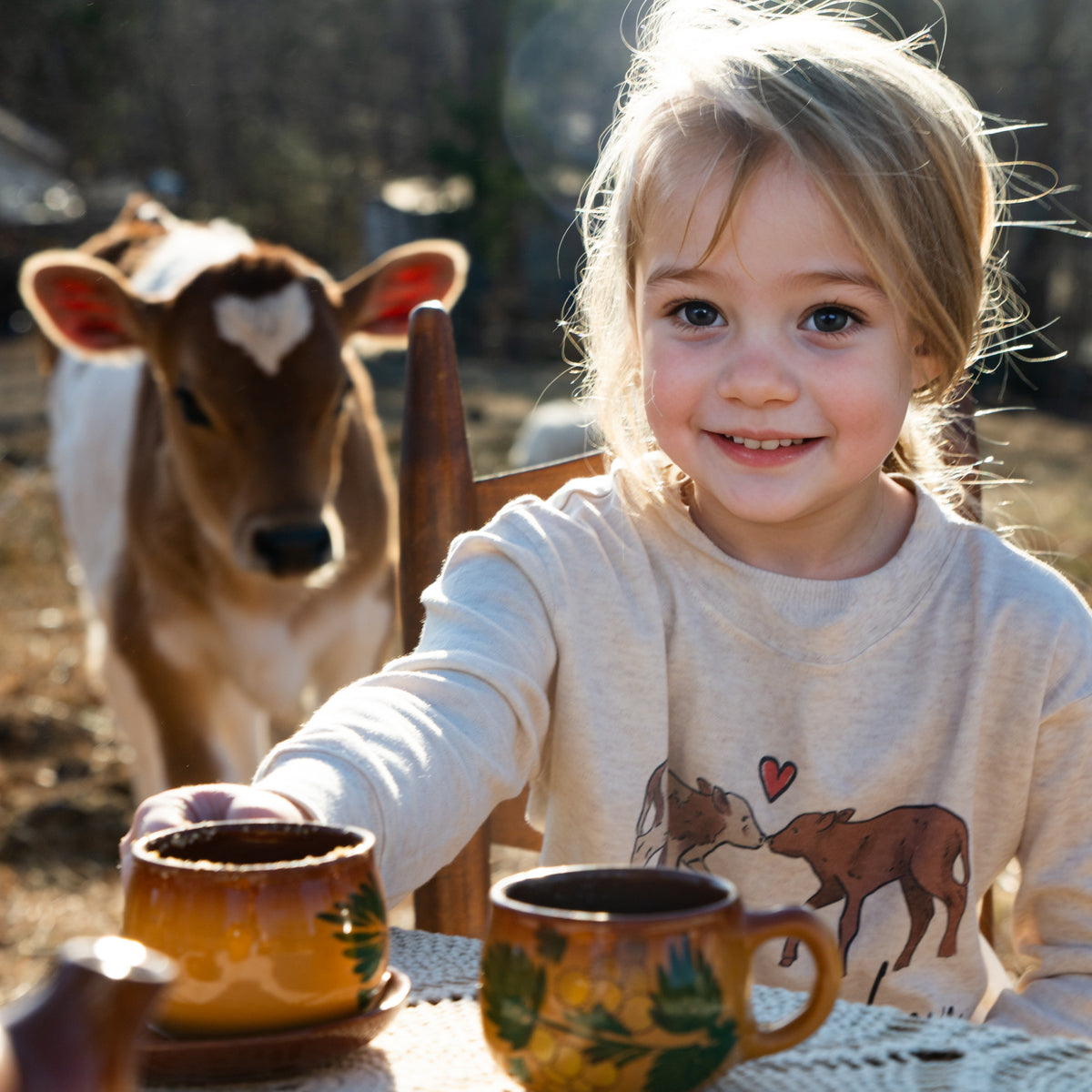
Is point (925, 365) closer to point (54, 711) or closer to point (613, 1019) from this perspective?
point (613, 1019)

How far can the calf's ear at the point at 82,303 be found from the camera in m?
2.28

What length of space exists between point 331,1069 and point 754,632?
582mm

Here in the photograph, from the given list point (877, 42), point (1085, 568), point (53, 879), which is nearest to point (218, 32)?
point (1085, 568)

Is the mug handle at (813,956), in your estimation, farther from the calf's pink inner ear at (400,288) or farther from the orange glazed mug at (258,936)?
the calf's pink inner ear at (400,288)

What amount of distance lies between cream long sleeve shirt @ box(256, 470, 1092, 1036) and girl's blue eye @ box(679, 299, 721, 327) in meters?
0.17

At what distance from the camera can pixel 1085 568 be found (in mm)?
4082

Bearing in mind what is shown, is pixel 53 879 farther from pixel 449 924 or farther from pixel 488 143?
pixel 488 143

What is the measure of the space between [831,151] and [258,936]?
0.70 metres

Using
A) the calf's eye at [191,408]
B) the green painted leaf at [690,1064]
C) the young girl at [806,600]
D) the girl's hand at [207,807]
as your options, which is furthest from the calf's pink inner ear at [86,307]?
the green painted leaf at [690,1064]

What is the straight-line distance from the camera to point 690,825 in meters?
1.01

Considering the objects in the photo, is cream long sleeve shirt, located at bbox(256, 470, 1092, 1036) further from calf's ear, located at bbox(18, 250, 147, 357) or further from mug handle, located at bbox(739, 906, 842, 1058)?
calf's ear, located at bbox(18, 250, 147, 357)

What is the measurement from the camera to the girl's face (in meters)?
0.95

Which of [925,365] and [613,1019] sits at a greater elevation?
[925,365]

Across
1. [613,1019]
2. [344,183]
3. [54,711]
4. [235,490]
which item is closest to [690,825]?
[613,1019]
